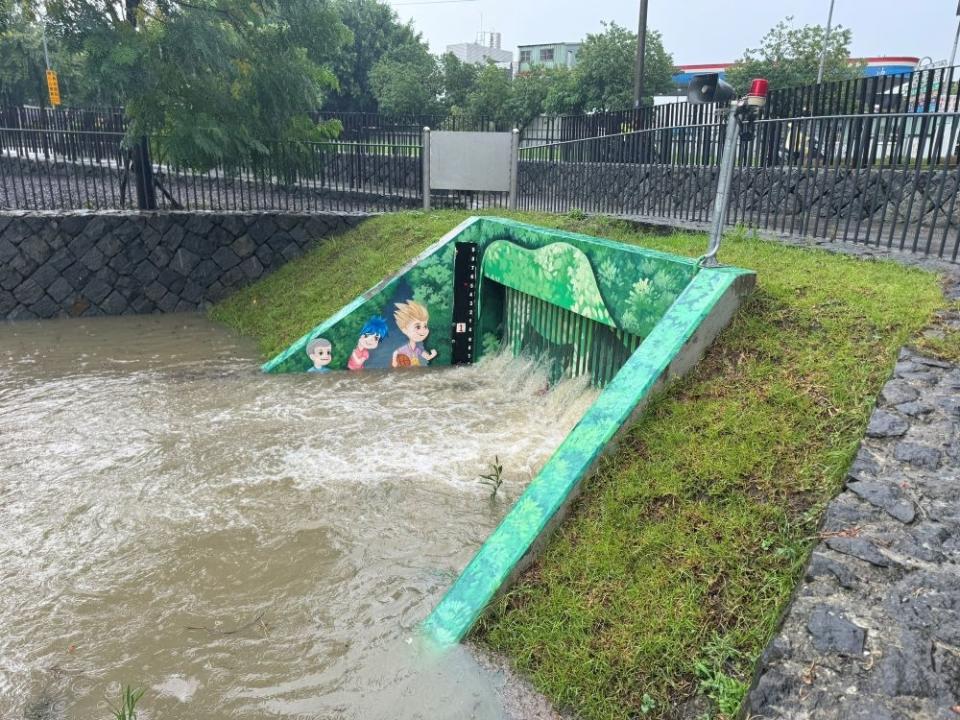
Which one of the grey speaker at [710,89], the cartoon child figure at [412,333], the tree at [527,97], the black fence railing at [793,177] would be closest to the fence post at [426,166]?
the black fence railing at [793,177]

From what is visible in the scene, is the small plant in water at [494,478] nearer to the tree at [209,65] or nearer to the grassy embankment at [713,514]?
the grassy embankment at [713,514]

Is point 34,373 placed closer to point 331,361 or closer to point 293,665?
point 331,361

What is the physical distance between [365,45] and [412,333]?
125 feet

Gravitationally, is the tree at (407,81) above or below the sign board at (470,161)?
above

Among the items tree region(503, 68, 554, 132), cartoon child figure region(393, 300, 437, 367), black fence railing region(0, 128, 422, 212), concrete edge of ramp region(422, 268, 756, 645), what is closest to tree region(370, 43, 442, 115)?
tree region(503, 68, 554, 132)

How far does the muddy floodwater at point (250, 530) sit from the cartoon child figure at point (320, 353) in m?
0.27

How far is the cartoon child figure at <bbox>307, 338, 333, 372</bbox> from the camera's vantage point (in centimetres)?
771

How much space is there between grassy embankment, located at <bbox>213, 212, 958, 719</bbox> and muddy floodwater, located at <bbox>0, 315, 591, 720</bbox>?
1.50 feet

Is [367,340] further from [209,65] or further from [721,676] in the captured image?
[721,676]

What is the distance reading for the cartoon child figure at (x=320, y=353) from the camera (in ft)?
25.3

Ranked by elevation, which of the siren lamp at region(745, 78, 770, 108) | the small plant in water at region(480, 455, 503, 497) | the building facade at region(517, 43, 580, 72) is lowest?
the small plant in water at region(480, 455, 503, 497)

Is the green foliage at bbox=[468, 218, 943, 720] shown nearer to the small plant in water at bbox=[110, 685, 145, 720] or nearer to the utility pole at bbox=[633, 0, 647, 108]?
the small plant in water at bbox=[110, 685, 145, 720]

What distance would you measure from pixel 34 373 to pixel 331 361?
331cm

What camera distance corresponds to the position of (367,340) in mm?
7859
